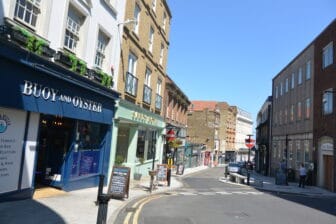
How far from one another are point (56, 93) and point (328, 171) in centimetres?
2214

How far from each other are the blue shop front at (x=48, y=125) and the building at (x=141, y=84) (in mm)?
1843

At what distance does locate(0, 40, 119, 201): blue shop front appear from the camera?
10578mm

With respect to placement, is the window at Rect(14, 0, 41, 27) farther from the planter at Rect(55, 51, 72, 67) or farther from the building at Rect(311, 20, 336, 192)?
the building at Rect(311, 20, 336, 192)

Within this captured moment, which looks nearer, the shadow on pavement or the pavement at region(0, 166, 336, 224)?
the shadow on pavement

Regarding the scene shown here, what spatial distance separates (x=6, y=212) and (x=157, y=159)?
20.5 m

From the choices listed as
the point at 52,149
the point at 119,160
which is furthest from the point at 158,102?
the point at 52,149

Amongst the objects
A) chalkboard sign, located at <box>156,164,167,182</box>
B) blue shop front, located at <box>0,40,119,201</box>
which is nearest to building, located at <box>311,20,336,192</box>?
chalkboard sign, located at <box>156,164,167,182</box>

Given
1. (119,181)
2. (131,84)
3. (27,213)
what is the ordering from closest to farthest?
(27,213), (119,181), (131,84)

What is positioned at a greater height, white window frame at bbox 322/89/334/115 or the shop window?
white window frame at bbox 322/89/334/115

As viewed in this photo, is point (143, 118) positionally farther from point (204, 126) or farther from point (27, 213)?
point (204, 126)

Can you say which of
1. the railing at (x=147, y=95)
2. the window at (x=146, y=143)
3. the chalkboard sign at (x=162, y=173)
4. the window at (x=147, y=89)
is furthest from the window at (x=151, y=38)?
the chalkboard sign at (x=162, y=173)

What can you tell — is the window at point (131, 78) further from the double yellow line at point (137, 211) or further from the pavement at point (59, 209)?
the pavement at point (59, 209)

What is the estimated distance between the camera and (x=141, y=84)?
23.3 meters

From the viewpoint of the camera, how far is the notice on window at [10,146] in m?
10.6
